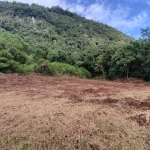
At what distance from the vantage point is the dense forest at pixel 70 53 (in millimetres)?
23572

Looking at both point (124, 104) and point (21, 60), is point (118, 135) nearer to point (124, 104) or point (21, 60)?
point (124, 104)

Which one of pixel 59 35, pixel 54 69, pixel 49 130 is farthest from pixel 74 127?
pixel 59 35

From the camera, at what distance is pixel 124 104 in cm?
628

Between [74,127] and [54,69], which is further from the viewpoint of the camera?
Answer: [54,69]

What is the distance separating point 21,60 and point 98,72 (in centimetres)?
1331

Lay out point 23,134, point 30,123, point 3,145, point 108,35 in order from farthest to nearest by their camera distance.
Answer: point 108,35
point 30,123
point 23,134
point 3,145

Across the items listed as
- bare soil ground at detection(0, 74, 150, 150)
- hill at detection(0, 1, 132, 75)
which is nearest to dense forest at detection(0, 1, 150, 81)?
hill at detection(0, 1, 132, 75)

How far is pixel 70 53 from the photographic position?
4003 cm

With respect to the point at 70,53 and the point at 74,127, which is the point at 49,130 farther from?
the point at 70,53

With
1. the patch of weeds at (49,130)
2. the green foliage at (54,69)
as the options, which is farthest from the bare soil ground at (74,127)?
the green foliage at (54,69)

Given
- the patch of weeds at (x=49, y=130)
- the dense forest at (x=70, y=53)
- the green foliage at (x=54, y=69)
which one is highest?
the dense forest at (x=70, y=53)

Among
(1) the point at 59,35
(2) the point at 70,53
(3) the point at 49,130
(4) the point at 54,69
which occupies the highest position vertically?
(1) the point at 59,35

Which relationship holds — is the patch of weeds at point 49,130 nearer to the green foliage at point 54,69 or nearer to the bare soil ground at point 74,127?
the bare soil ground at point 74,127

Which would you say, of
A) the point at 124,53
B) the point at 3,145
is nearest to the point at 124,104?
the point at 3,145
